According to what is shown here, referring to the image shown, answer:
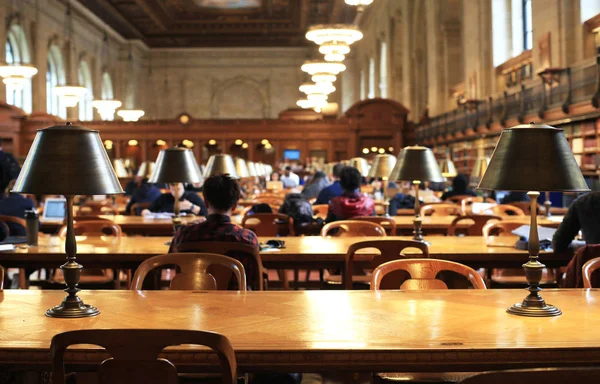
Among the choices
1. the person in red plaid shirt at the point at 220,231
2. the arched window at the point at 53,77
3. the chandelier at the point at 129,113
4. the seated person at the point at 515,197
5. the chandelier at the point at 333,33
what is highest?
the arched window at the point at 53,77

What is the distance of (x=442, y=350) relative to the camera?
228 cm

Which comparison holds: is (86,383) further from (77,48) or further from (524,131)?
(77,48)

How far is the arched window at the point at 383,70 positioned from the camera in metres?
31.0

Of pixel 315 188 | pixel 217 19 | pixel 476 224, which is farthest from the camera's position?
pixel 217 19

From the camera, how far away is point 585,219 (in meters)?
4.45

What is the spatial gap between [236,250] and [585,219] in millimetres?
2031

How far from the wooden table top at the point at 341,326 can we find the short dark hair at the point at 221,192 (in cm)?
113

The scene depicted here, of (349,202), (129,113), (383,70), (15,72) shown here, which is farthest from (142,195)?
(383,70)

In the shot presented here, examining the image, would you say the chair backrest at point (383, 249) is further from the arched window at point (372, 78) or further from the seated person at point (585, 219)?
the arched window at point (372, 78)

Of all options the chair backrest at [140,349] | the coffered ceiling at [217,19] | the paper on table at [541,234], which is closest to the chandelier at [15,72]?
the coffered ceiling at [217,19]

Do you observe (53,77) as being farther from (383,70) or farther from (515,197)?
(515,197)

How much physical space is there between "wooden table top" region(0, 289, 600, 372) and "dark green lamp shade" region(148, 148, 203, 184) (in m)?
2.02

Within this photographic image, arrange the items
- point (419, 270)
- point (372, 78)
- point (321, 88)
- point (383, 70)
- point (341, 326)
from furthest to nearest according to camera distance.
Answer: point (372, 78), point (383, 70), point (321, 88), point (419, 270), point (341, 326)

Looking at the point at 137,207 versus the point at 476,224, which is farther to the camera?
the point at 137,207
